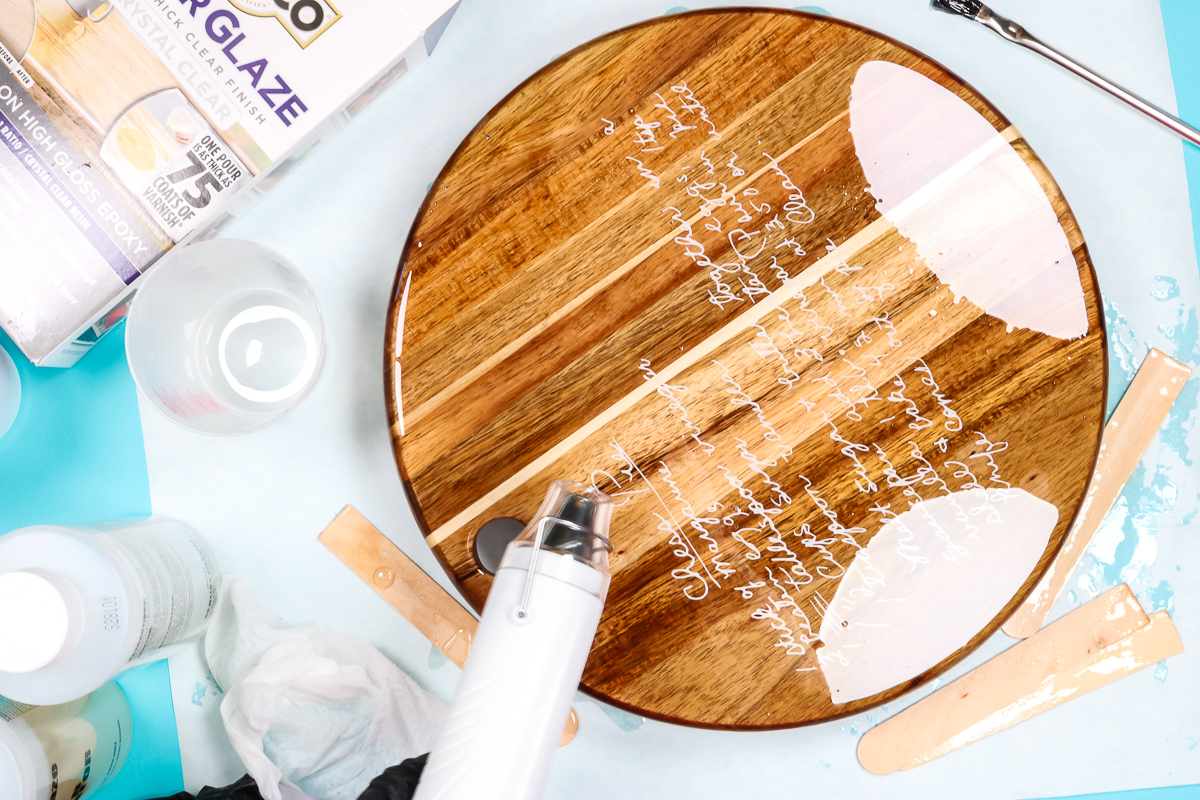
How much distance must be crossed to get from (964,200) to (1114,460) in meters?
0.30

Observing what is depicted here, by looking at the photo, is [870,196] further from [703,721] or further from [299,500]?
[299,500]

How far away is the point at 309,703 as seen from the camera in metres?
0.60

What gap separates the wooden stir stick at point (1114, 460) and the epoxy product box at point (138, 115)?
0.67 metres

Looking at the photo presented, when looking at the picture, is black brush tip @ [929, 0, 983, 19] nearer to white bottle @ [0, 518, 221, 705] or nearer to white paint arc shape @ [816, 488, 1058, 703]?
white paint arc shape @ [816, 488, 1058, 703]

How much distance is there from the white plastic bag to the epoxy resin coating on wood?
17 centimetres

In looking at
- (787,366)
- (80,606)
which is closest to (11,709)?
(80,606)

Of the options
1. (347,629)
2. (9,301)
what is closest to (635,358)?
(347,629)

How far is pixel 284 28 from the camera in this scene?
52 centimetres

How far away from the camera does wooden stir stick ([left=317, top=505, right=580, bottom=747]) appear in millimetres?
627

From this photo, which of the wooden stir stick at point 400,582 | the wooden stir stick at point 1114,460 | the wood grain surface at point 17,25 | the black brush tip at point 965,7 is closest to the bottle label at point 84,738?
the wooden stir stick at point 400,582

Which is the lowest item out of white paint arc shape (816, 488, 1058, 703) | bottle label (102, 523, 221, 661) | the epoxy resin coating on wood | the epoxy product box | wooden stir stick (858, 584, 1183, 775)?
wooden stir stick (858, 584, 1183, 775)

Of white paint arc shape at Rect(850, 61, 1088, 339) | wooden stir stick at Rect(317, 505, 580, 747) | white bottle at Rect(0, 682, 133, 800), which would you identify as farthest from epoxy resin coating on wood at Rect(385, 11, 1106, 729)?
white bottle at Rect(0, 682, 133, 800)

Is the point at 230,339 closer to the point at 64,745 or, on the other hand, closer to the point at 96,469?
the point at 96,469

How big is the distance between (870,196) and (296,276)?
44 cm
